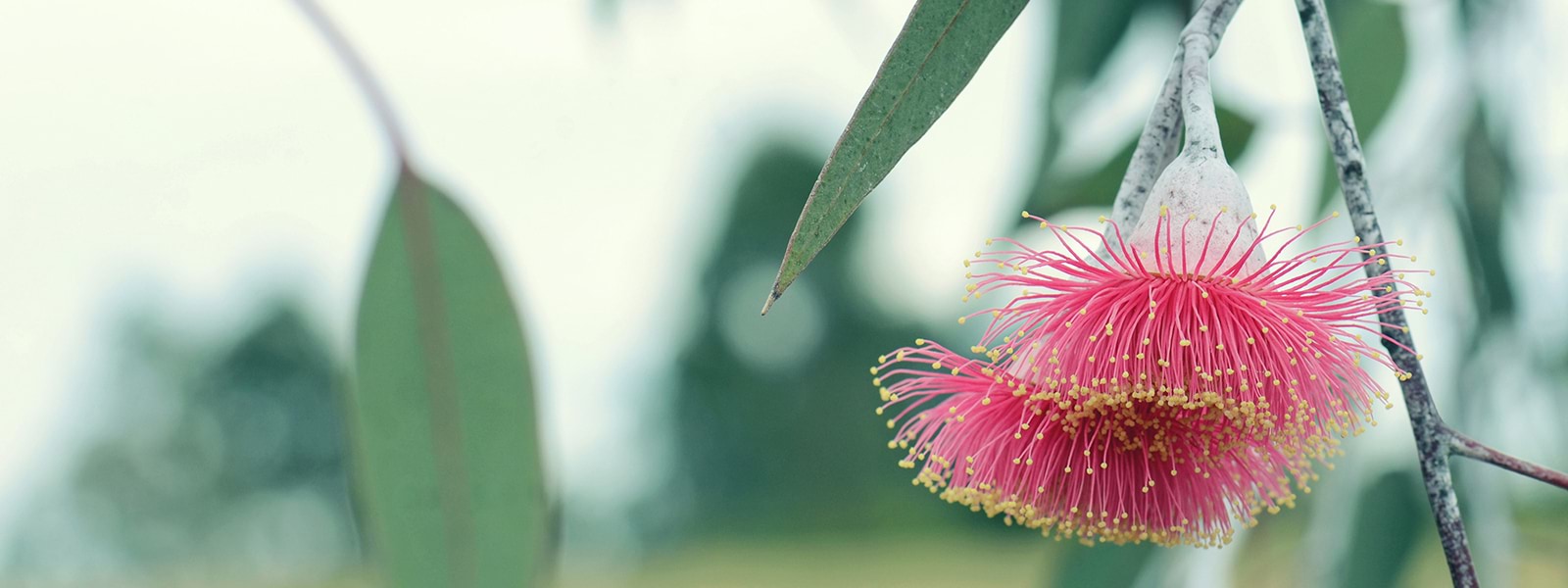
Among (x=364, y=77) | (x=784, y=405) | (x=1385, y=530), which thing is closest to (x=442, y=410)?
(x=364, y=77)

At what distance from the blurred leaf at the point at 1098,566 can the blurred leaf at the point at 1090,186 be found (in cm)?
25

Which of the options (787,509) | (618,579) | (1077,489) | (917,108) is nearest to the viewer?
(917,108)

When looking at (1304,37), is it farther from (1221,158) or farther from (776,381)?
(776,381)

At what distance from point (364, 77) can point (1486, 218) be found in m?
1.00

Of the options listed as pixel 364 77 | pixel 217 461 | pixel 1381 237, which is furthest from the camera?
pixel 217 461

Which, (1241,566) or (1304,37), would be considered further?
(1241,566)

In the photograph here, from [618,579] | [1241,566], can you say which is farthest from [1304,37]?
[618,579]

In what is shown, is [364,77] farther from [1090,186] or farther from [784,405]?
[784,405]

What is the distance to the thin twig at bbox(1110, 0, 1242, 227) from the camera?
401 mm

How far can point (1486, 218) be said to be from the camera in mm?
1129

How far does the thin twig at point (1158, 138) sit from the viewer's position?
1.31 ft

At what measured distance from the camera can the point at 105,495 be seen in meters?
12.4

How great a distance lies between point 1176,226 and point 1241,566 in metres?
0.84

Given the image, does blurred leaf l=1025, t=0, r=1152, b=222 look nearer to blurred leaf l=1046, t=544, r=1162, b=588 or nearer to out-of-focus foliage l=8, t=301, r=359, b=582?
blurred leaf l=1046, t=544, r=1162, b=588
